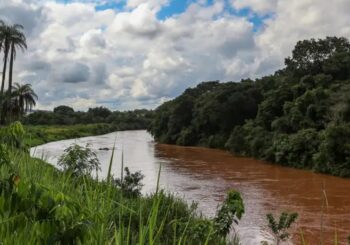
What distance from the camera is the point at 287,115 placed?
43.4m

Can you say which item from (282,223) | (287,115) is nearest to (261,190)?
(282,223)

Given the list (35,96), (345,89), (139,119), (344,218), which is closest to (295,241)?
(344,218)

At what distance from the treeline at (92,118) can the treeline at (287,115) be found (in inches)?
1212

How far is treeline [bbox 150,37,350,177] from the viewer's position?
34156mm

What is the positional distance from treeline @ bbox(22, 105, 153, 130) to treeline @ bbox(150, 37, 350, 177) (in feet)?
101

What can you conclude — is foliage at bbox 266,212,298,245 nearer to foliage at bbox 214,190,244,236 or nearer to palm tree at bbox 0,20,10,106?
foliage at bbox 214,190,244,236

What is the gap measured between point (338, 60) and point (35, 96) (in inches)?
1388

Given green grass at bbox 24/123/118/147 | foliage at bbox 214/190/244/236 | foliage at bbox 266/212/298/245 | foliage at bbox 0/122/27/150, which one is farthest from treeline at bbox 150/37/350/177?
foliage at bbox 0/122/27/150

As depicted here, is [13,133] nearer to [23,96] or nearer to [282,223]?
[282,223]

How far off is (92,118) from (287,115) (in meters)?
88.5

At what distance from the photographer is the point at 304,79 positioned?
46188 mm

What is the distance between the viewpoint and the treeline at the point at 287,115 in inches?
1345

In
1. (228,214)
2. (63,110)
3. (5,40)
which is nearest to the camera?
(228,214)

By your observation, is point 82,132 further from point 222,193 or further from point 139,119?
point 222,193
